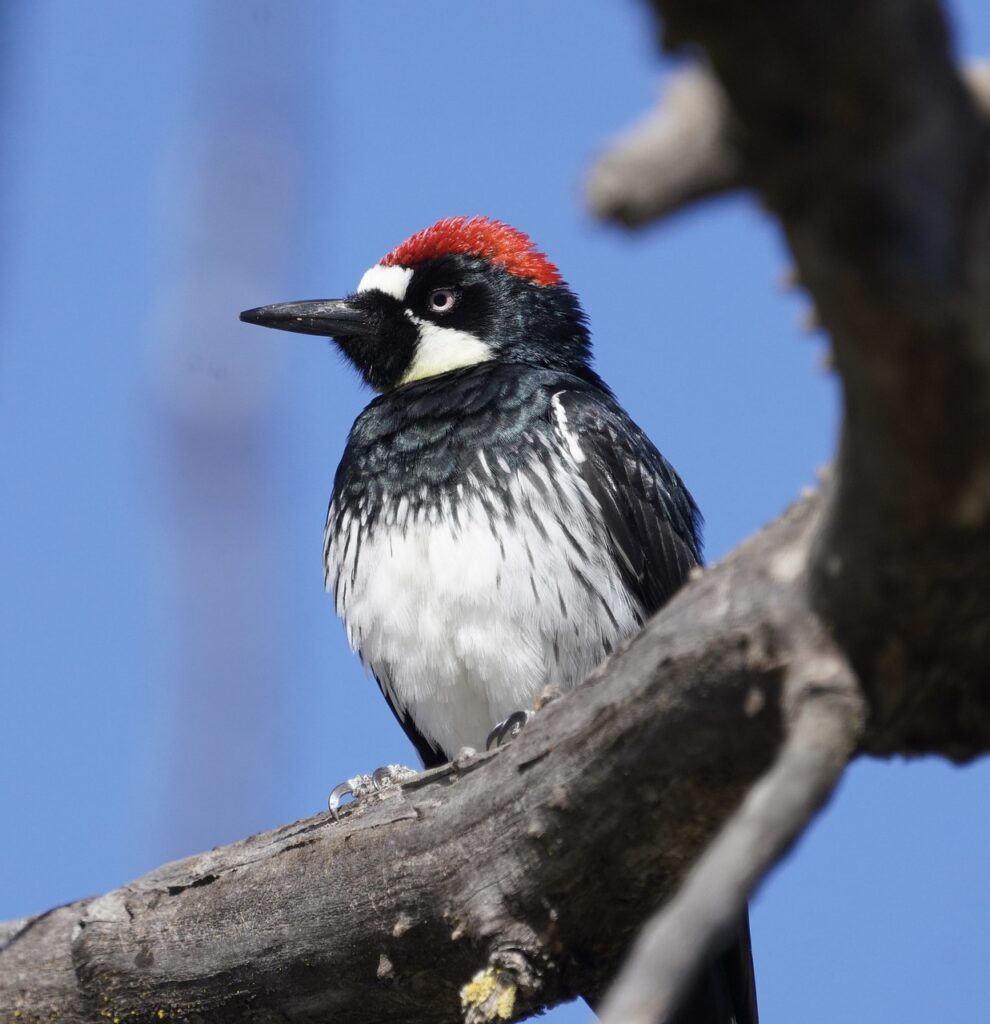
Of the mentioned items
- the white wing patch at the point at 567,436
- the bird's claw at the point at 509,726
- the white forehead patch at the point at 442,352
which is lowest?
the bird's claw at the point at 509,726

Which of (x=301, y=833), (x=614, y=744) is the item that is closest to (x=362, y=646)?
(x=301, y=833)

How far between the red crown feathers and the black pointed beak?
0.28 m

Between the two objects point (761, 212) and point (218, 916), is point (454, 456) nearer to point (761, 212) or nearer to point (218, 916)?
point (218, 916)

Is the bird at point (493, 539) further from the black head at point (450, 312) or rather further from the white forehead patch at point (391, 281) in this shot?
the white forehead patch at point (391, 281)

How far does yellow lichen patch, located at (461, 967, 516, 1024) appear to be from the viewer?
330cm

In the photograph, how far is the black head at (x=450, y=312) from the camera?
590 cm

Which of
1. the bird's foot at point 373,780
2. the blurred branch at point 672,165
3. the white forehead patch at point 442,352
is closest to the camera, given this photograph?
the blurred branch at point 672,165

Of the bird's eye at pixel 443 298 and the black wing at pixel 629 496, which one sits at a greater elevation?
the bird's eye at pixel 443 298

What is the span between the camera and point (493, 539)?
4809 millimetres

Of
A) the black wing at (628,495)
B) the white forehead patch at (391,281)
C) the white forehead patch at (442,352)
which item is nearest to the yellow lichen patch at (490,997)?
the black wing at (628,495)

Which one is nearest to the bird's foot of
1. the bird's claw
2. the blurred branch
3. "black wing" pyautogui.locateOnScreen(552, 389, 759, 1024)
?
the bird's claw

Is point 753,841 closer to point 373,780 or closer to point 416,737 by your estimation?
point 373,780

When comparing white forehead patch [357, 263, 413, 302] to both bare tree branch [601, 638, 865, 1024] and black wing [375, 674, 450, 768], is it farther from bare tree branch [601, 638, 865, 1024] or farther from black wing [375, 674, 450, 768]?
bare tree branch [601, 638, 865, 1024]

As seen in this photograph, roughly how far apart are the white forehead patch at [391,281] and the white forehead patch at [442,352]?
0.18 metres
